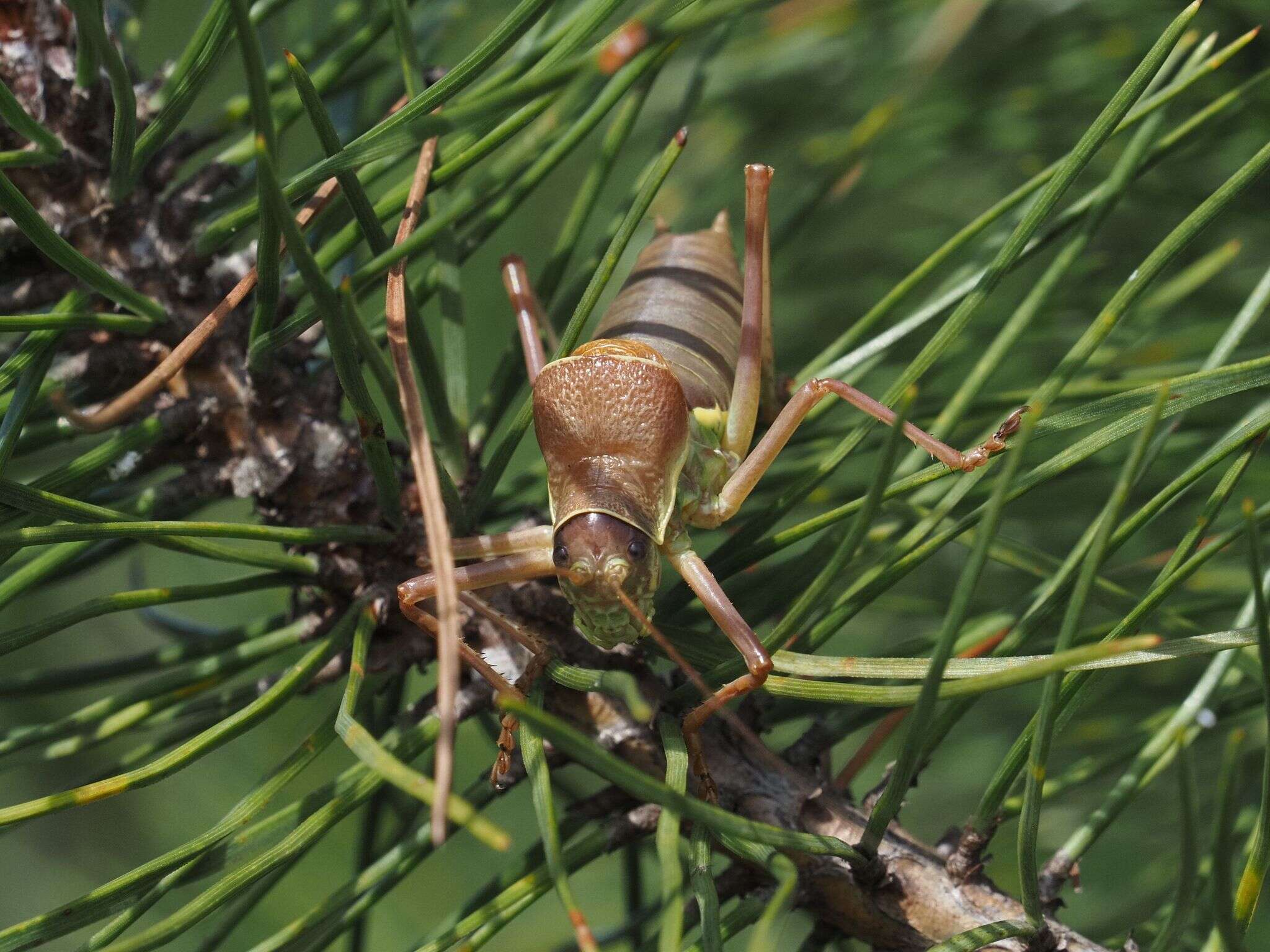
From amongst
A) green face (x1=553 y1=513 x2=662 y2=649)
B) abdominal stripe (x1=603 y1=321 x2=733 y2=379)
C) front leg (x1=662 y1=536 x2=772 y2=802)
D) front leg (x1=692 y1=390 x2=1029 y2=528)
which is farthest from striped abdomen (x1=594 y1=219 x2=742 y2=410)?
front leg (x1=662 y1=536 x2=772 y2=802)

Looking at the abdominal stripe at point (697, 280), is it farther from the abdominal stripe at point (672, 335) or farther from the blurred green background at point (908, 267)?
the blurred green background at point (908, 267)

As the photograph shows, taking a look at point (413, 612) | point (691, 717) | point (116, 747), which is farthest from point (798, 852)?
point (116, 747)

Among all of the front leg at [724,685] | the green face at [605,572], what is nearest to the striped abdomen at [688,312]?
the green face at [605,572]

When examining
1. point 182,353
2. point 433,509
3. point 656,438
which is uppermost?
point 182,353

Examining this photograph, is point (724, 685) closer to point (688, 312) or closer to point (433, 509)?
point (433, 509)

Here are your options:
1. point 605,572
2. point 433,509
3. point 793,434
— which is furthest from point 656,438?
point 433,509

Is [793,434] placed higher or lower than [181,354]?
lower
